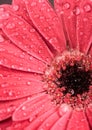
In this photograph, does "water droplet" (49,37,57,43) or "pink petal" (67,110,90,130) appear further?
"water droplet" (49,37,57,43)

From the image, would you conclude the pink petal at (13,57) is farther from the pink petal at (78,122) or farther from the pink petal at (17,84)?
the pink petal at (78,122)

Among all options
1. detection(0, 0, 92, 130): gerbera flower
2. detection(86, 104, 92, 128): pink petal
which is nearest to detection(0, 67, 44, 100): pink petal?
detection(0, 0, 92, 130): gerbera flower

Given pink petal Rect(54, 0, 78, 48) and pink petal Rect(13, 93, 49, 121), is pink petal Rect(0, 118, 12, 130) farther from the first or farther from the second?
pink petal Rect(54, 0, 78, 48)

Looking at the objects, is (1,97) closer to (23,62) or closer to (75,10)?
(23,62)

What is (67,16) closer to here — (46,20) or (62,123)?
(46,20)

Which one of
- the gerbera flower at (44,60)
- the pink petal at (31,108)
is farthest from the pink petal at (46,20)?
the pink petal at (31,108)

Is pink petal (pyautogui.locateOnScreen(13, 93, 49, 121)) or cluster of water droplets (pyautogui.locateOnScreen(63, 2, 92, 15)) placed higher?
cluster of water droplets (pyautogui.locateOnScreen(63, 2, 92, 15))

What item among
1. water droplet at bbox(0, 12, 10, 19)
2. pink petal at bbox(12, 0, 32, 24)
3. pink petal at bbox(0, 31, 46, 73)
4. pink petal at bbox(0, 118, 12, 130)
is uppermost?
pink petal at bbox(12, 0, 32, 24)
